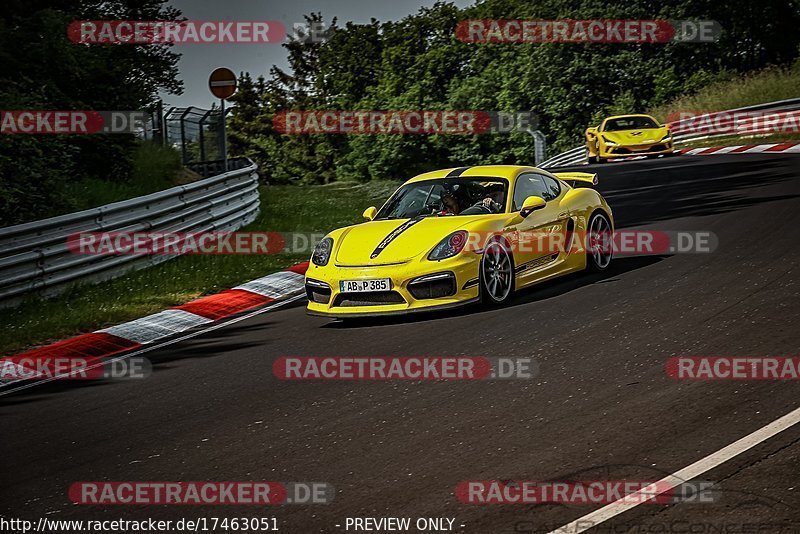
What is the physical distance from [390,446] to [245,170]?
13.7 meters

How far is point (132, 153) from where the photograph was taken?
21125 mm

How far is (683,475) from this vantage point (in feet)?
15.6

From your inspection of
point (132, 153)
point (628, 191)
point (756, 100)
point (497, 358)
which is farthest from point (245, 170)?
point (756, 100)

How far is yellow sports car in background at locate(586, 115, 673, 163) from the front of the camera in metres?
26.5

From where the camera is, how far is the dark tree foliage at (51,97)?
15.0 meters

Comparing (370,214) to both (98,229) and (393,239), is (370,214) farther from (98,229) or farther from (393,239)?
(98,229)

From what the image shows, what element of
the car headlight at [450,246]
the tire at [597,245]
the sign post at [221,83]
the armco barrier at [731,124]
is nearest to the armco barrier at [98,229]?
the sign post at [221,83]

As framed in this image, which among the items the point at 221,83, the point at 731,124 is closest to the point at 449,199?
the point at 221,83

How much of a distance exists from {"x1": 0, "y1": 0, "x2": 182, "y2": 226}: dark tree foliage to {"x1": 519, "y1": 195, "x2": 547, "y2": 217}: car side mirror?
300 inches

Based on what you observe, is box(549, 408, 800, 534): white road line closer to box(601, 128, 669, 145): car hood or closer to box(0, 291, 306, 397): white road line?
box(0, 291, 306, 397): white road line

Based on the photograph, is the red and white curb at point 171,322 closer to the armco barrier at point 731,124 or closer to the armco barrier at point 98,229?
the armco barrier at point 98,229

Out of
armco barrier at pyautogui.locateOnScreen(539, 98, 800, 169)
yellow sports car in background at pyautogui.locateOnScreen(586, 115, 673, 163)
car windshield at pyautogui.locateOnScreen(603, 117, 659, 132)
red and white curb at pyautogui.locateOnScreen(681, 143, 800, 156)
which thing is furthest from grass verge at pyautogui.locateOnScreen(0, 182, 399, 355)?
armco barrier at pyautogui.locateOnScreen(539, 98, 800, 169)

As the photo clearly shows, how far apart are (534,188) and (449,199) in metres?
0.93

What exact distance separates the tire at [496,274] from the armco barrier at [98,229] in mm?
5395
